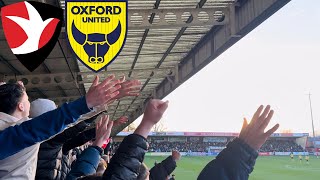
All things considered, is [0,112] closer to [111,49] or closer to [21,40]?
[111,49]

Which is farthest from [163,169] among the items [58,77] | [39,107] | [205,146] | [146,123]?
[205,146]

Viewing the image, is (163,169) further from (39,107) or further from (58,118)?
(58,118)

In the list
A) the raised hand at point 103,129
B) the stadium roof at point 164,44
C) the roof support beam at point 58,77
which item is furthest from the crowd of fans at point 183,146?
the raised hand at point 103,129

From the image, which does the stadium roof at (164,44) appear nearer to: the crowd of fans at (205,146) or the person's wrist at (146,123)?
the person's wrist at (146,123)

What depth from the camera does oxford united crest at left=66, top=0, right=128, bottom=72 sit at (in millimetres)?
6984

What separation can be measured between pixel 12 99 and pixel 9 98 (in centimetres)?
2

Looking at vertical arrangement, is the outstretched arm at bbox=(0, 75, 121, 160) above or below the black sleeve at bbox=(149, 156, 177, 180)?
above

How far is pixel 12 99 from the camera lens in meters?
2.03

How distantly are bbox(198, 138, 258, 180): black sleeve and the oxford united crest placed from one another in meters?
5.74

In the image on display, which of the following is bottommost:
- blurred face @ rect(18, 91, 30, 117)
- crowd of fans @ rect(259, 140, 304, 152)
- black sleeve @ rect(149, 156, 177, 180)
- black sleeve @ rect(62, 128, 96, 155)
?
crowd of fans @ rect(259, 140, 304, 152)

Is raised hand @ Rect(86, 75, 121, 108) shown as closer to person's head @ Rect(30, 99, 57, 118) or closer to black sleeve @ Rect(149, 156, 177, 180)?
person's head @ Rect(30, 99, 57, 118)

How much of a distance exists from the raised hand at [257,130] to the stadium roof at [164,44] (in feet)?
18.9

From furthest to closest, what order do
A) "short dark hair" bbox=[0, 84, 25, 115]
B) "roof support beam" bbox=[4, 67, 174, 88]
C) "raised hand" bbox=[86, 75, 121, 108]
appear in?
"roof support beam" bbox=[4, 67, 174, 88], "short dark hair" bbox=[0, 84, 25, 115], "raised hand" bbox=[86, 75, 121, 108]

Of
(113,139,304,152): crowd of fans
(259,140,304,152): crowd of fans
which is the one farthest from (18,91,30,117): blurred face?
(259,140,304,152): crowd of fans
